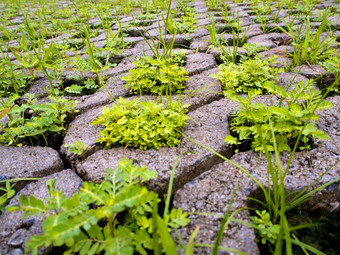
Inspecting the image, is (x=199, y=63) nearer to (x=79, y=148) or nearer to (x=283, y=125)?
(x=283, y=125)

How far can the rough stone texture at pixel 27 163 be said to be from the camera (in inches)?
45.6

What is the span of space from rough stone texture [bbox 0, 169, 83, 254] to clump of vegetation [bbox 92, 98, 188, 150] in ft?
0.83

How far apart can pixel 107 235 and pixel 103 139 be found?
519 mm

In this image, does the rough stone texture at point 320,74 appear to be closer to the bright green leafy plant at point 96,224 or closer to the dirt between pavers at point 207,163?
the dirt between pavers at point 207,163

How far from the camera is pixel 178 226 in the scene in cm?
84

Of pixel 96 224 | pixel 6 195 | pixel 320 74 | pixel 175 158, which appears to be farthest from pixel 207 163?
pixel 320 74

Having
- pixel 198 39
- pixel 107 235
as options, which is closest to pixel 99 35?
pixel 198 39

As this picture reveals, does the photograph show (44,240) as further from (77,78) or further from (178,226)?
(77,78)

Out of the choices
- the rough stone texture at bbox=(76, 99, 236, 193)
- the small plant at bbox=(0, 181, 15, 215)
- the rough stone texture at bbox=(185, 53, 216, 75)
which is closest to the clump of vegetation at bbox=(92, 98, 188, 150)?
the rough stone texture at bbox=(76, 99, 236, 193)

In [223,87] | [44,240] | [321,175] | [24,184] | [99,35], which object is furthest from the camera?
[99,35]

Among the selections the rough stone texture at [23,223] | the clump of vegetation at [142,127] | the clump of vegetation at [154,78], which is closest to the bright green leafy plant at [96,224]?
the rough stone texture at [23,223]

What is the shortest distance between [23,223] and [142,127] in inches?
25.0

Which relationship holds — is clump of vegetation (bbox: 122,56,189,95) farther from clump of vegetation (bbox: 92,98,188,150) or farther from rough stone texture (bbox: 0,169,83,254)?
rough stone texture (bbox: 0,169,83,254)

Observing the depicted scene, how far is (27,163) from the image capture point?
121 centimetres
